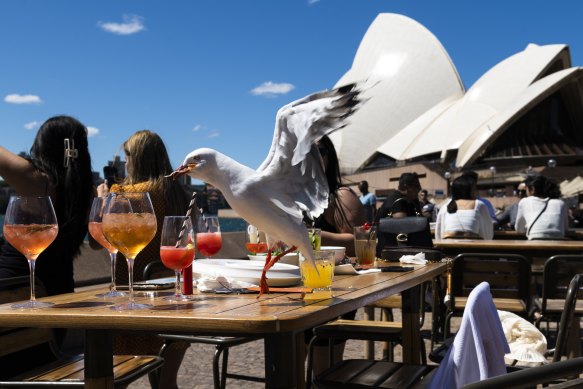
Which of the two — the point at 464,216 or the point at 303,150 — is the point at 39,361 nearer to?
the point at 303,150

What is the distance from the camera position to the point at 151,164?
294cm

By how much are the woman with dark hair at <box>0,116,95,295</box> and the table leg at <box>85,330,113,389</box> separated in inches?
47.2

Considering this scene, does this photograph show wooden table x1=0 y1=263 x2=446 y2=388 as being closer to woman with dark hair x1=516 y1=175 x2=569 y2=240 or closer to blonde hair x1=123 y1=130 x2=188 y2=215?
blonde hair x1=123 y1=130 x2=188 y2=215

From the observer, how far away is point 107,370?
142 centimetres

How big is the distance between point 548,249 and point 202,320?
4.32 metres

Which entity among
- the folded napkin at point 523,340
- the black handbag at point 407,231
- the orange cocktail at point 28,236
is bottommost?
the folded napkin at point 523,340

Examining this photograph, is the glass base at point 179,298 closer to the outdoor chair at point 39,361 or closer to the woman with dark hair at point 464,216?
the outdoor chair at point 39,361

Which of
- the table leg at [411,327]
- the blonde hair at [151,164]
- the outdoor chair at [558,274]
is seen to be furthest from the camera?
the outdoor chair at [558,274]

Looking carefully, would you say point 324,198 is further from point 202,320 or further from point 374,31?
point 374,31

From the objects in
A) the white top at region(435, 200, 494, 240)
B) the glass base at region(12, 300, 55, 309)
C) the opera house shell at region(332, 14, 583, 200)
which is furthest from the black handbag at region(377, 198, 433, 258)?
the opera house shell at region(332, 14, 583, 200)

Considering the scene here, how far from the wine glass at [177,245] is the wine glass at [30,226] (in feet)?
0.93

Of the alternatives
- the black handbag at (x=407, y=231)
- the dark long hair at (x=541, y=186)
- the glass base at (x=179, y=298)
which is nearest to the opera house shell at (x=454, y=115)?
the dark long hair at (x=541, y=186)

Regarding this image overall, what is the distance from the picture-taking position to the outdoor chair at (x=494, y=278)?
3584 mm

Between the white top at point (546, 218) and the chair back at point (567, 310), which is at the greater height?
the white top at point (546, 218)
